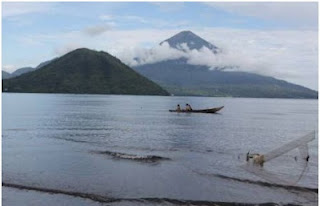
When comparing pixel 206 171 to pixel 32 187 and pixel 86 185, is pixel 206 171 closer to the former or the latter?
pixel 86 185

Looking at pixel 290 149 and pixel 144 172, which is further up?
pixel 290 149

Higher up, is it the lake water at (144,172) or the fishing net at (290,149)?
the fishing net at (290,149)

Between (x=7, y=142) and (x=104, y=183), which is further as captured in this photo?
(x=7, y=142)

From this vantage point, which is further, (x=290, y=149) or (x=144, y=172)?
(x=290, y=149)

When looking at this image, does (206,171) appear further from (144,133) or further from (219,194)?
(144,133)

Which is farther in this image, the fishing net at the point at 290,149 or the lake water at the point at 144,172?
the fishing net at the point at 290,149

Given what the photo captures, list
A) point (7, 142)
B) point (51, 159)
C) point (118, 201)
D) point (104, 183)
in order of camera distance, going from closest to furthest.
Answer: point (118, 201), point (104, 183), point (51, 159), point (7, 142)

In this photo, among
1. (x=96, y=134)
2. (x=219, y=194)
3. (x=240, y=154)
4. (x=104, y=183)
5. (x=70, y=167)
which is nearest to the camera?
(x=219, y=194)

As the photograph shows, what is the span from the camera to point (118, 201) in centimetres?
2403

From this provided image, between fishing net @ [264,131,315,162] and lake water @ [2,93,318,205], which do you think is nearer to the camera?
lake water @ [2,93,318,205]

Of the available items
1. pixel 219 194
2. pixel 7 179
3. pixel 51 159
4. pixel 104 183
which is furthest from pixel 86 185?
pixel 51 159

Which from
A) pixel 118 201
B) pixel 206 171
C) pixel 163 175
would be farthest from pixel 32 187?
pixel 206 171

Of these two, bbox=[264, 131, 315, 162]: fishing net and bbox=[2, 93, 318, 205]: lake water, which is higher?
bbox=[264, 131, 315, 162]: fishing net

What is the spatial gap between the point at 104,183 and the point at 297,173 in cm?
1529
